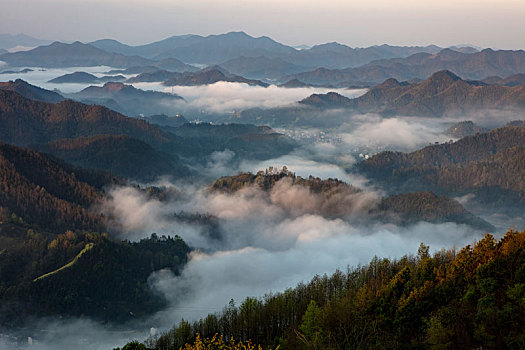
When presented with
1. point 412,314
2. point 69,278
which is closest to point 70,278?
point 69,278

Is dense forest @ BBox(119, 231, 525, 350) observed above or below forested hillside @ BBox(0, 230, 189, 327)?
below

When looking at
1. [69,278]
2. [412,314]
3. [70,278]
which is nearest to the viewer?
[412,314]

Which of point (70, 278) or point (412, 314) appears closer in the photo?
point (412, 314)

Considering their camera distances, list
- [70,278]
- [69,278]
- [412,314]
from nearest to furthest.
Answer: [412,314], [69,278], [70,278]

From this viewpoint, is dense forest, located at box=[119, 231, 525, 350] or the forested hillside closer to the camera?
dense forest, located at box=[119, 231, 525, 350]

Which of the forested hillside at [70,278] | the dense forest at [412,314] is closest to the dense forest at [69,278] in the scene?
the forested hillside at [70,278]

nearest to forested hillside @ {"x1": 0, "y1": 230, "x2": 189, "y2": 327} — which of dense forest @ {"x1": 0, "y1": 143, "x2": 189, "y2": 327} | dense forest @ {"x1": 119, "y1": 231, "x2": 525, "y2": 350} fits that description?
dense forest @ {"x1": 0, "y1": 143, "x2": 189, "y2": 327}

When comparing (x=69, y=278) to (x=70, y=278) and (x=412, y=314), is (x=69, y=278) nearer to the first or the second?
(x=70, y=278)

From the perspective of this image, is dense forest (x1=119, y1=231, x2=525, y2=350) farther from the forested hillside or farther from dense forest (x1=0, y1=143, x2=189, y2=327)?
dense forest (x1=0, y1=143, x2=189, y2=327)

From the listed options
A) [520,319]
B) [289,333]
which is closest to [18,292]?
[289,333]
